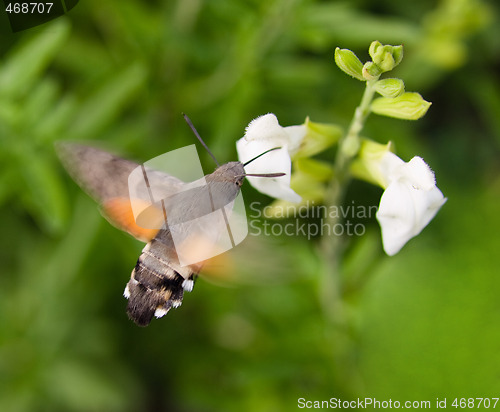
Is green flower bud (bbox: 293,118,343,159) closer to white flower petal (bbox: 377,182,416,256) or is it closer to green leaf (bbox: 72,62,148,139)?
white flower petal (bbox: 377,182,416,256)

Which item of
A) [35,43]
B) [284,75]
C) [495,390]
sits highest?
[35,43]

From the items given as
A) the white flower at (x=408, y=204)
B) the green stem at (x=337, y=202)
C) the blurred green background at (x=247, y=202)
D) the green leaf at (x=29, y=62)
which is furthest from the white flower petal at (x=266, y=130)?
the green leaf at (x=29, y=62)

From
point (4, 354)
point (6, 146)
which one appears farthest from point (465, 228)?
point (4, 354)

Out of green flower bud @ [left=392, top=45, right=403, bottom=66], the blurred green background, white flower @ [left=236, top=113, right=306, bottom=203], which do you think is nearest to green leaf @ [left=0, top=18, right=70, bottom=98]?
the blurred green background

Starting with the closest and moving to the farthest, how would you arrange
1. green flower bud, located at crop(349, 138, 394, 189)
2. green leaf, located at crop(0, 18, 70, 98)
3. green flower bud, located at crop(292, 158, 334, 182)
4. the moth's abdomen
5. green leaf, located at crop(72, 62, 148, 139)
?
the moth's abdomen
green flower bud, located at crop(349, 138, 394, 189)
green flower bud, located at crop(292, 158, 334, 182)
green leaf, located at crop(0, 18, 70, 98)
green leaf, located at crop(72, 62, 148, 139)

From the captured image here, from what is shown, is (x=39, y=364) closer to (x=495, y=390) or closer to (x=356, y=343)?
(x=356, y=343)

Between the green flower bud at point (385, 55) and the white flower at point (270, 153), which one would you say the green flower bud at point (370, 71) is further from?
the white flower at point (270, 153)
